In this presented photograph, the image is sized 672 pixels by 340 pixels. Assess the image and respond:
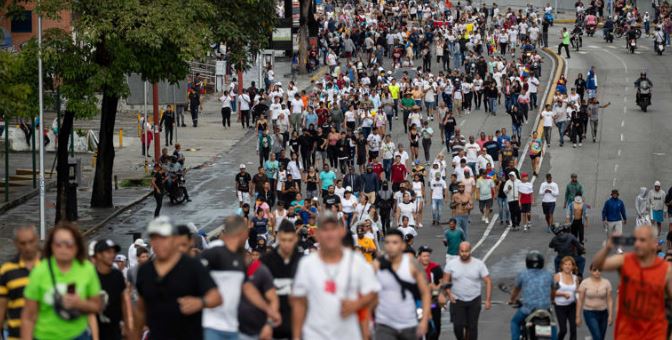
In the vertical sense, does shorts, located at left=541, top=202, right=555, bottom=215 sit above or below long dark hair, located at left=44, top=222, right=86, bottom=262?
below

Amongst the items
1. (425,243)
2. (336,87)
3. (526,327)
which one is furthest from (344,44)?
(526,327)

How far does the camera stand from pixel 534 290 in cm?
1731

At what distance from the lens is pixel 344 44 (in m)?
66.1

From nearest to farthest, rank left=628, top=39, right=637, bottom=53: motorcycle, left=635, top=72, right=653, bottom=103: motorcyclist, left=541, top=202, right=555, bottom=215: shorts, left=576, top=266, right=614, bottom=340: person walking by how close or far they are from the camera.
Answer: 1. left=576, top=266, right=614, bottom=340: person walking
2. left=541, top=202, right=555, bottom=215: shorts
3. left=635, top=72, right=653, bottom=103: motorcyclist
4. left=628, top=39, right=637, bottom=53: motorcycle

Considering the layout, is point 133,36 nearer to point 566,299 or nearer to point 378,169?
point 378,169

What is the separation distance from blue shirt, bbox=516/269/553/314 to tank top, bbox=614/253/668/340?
14.5 ft

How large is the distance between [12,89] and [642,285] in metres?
24.2

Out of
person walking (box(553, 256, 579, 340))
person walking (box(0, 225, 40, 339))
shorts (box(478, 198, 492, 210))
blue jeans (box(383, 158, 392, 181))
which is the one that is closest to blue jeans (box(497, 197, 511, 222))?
shorts (box(478, 198, 492, 210))

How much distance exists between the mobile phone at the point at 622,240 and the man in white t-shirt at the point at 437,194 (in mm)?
23157

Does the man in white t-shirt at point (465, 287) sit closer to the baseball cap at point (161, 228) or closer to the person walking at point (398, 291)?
the person walking at point (398, 291)

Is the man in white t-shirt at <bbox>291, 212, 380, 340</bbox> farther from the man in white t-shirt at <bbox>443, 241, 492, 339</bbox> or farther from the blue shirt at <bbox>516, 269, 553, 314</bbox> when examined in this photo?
the man in white t-shirt at <bbox>443, 241, 492, 339</bbox>

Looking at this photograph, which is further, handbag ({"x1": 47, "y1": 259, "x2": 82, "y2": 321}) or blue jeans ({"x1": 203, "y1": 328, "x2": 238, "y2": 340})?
blue jeans ({"x1": 203, "y1": 328, "x2": 238, "y2": 340})

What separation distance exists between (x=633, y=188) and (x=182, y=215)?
11333mm

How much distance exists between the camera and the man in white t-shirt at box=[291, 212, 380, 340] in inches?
425
